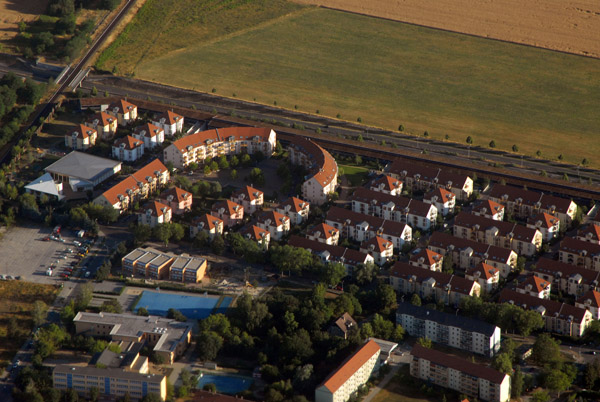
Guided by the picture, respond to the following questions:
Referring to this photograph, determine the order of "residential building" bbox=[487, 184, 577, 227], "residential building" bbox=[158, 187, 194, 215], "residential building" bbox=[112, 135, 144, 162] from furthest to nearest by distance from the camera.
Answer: "residential building" bbox=[112, 135, 144, 162] → "residential building" bbox=[158, 187, 194, 215] → "residential building" bbox=[487, 184, 577, 227]

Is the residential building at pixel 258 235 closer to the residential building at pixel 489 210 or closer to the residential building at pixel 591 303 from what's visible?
the residential building at pixel 489 210

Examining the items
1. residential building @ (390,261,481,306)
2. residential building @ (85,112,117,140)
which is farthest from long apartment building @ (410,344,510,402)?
residential building @ (85,112,117,140)

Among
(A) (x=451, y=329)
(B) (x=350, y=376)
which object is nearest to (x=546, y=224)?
(A) (x=451, y=329)

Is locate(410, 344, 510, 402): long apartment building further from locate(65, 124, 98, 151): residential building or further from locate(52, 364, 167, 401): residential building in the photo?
locate(65, 124, 98, 151): residential building

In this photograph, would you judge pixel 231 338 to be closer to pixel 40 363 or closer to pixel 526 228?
pixel 40 363

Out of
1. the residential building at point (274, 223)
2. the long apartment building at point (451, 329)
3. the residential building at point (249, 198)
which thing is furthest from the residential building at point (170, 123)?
the long apartment building at point (451, 329)

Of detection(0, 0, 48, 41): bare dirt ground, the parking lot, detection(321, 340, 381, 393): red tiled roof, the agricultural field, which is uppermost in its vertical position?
detection(0, 0, 48, 41): bare dirt ground

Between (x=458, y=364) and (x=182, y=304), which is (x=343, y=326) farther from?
(x=182, y=304)
